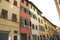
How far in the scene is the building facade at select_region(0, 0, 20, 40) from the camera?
18188 mm

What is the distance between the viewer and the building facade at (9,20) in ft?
59.7

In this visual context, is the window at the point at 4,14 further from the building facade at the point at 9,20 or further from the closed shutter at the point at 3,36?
the closed shutter at the point at 3,36

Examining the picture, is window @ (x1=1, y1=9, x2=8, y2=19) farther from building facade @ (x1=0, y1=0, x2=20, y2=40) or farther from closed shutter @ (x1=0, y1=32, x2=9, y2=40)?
closed shutter @ (x1=0, y1=32, x2=9, y2=40)

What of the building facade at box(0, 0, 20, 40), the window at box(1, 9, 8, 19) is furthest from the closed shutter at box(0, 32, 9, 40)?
the window at box(1, 9, 8, 19)

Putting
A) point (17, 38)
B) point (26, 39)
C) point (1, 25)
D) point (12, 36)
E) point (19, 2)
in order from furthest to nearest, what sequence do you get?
1. point (26, 39)
2. point (19, 2)
3. point (17, 38)
4. point (12, 36)
5. point (1, 25)

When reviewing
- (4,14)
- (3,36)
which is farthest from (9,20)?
(3,36)

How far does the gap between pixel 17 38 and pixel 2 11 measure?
7.26m

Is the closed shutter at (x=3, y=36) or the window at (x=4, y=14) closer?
the closed shutter at (x=3, y=36)

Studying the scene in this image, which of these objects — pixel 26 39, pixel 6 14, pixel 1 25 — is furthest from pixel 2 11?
pixel 26 39

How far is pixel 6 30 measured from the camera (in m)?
19.0

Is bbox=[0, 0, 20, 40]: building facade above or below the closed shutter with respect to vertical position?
above

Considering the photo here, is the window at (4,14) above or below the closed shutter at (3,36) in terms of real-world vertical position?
above

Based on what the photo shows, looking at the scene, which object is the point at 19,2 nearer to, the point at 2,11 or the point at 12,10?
the point at 12,10

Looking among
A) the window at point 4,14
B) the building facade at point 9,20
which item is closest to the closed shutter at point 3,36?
the building facade at point 9,20
